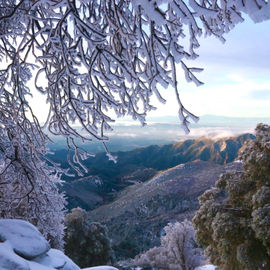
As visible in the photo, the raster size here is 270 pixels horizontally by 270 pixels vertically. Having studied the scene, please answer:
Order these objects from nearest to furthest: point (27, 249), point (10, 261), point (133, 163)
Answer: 1. point (10, 261)
2. point (27, 249)
3. point (133, 163)

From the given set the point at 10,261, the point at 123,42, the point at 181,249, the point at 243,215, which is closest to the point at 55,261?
the point at 10,261

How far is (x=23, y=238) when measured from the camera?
Result: 3832mm

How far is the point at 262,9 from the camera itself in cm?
119

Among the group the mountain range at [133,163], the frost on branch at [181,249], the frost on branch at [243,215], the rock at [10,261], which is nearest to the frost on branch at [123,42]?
the rock at [10,261]

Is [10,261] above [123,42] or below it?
below

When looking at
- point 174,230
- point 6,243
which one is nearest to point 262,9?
point 6,243

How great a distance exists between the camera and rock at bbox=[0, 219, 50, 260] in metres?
3.66

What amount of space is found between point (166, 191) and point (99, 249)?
1719 inches

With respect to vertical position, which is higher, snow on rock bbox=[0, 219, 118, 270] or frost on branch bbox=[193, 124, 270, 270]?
snow on rock bbox=[0, 219, 118, 270]

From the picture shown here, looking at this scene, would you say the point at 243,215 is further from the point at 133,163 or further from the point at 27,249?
the point at 133,163

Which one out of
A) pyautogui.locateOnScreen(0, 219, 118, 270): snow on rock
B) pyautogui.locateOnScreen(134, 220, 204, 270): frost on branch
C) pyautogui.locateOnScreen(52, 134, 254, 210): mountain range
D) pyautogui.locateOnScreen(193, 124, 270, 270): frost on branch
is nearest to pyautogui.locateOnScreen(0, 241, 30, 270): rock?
pyautogui.locateOnScreen(0, 219, 118, 270): snow on rock

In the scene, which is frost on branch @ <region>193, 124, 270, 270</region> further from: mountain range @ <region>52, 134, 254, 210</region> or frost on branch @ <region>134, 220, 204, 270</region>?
mountain range @ <region>52, 134, 254, 210</region>

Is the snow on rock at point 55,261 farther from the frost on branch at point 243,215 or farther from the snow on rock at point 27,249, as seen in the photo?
the frost on branch at point 243,215

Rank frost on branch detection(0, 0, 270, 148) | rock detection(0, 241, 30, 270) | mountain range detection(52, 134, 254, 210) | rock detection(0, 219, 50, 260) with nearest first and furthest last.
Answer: frost on branch detection(0, 0, 270, 148) < rock detection(0, 241, 30, 270) < rock detection(0, 219, 50, 260) < mountain range detection(52, 134, 254, 210)
